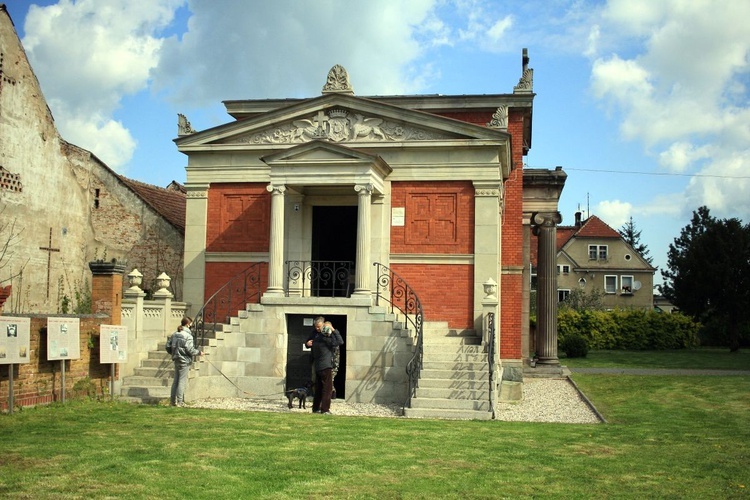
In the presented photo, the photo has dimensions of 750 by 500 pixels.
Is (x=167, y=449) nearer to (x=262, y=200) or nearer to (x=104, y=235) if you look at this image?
(x=262, y=200)

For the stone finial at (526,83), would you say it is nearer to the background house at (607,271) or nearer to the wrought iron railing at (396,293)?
the wrought iron railing at (396,293)

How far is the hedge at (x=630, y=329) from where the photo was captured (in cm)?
4931

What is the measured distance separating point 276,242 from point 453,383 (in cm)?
528

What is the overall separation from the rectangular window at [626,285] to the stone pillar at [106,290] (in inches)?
2212

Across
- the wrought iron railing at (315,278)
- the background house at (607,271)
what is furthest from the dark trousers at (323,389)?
the background house at (607,271)

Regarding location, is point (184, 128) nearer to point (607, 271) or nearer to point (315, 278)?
point (315, 278)

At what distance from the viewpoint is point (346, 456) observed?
410 inches

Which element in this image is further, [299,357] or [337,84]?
[337,84]

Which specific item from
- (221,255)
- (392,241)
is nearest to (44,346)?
(221,255)

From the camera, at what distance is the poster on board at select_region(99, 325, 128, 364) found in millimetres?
15742

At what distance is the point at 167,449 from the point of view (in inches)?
410

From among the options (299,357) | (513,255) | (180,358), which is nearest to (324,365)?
(299,357)

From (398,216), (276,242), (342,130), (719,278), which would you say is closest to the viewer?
(276,242)

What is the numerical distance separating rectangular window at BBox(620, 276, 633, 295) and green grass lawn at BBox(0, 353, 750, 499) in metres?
53.1
